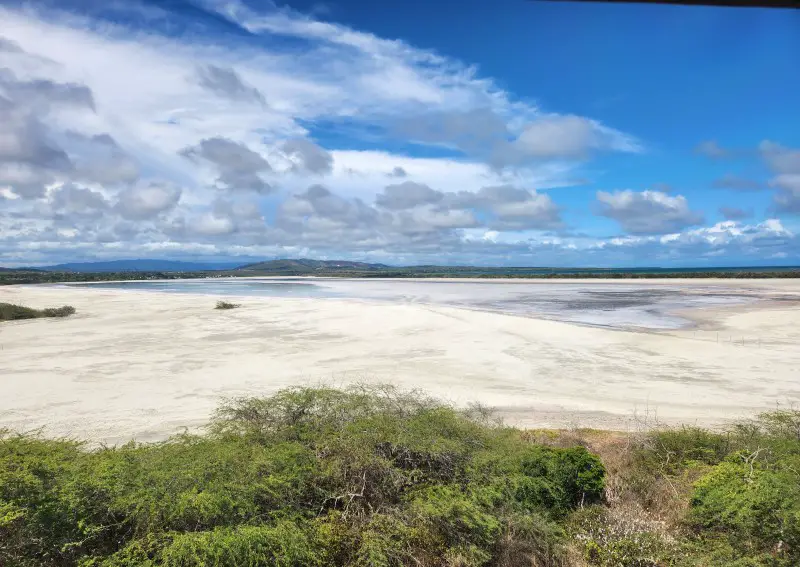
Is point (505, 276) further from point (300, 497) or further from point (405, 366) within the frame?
point (300, 497)

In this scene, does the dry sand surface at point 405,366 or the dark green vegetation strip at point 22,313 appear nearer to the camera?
the dry sand surface at point 405,366

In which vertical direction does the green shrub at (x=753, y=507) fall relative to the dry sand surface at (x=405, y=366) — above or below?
above

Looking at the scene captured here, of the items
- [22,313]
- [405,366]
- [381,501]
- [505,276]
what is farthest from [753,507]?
[505,276]

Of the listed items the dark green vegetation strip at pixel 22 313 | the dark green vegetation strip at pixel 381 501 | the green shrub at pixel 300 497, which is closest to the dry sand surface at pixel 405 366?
the dark green vegetation strip at pixel 22 313

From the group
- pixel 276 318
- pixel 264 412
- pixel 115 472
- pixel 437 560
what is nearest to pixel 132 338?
pixel 276 318

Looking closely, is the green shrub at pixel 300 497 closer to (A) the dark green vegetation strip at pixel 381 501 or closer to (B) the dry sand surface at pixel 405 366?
(A) the dark green vegetation strip at pixel 381 501

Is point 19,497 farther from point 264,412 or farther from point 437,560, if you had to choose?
point 437,560
